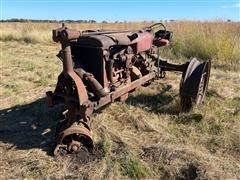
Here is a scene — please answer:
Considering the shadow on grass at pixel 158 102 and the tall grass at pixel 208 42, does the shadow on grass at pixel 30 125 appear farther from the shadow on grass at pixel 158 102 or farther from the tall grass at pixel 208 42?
the tall grass at pixel 208 42

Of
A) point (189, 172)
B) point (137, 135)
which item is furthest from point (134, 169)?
point (137, 135)

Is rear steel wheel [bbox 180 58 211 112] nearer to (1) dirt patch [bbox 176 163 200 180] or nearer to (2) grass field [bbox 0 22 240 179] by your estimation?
(2) grass field [bbox 0 22 240 179]

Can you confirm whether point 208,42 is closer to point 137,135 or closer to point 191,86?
point 191,86

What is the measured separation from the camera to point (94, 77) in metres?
4.76

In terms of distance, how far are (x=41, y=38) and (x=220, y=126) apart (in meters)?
12.6

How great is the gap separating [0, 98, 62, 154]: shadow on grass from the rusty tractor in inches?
16.0

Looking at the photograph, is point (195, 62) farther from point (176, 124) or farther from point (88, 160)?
point (88, 160)

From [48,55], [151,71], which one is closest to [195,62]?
[151,71]

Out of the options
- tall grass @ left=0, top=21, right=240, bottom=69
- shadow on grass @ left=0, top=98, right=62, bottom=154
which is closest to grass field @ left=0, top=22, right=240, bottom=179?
shadow on grass @ left=0, top=98, right=62, bottom=154

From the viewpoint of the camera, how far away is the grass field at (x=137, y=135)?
3.96m

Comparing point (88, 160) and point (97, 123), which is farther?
point (97, 123)

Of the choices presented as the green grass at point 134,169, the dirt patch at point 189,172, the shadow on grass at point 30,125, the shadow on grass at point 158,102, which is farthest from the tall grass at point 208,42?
the green grass at point 134,169

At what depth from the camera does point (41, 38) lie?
53.4 ft

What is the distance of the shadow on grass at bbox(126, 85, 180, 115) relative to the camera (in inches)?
225
